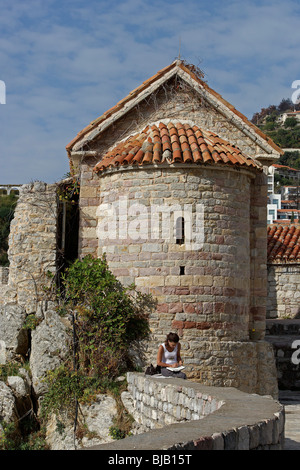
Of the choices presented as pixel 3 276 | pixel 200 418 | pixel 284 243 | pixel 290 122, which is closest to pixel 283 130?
pixel 290 122

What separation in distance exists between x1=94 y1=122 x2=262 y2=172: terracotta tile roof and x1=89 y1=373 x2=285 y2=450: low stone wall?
390cm

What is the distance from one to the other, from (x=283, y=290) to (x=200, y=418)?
1472cm

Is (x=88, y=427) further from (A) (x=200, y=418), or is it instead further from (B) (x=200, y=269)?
(A) (x=200, y=418)

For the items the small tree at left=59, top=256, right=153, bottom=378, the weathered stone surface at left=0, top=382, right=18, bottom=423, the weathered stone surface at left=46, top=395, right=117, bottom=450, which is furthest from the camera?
the small tree at left=59, top=256, right=153, bottom=378

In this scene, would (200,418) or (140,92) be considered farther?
(140,92)

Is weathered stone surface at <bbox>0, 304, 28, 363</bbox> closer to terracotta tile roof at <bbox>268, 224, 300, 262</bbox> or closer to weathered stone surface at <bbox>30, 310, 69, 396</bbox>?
weathered stone surface at <bbox>30, 310, 69, 396</bbox>

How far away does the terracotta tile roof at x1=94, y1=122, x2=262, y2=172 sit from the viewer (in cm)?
1165

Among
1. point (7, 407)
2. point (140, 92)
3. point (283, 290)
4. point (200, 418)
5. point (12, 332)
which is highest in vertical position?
point (140, 92)

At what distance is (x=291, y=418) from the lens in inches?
418

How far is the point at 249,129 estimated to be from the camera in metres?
13.1

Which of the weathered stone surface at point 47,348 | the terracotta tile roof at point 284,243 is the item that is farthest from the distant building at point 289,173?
the weathered stone surface at point 47,348

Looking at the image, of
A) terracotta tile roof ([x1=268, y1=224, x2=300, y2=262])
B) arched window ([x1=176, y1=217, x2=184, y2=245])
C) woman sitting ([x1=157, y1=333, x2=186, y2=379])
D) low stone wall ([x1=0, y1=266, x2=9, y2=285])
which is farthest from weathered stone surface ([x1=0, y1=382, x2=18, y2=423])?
terracotta tile roof ([x1=268, y1=224, x2=300, y2=262])

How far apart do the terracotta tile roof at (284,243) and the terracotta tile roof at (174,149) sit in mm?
8741
